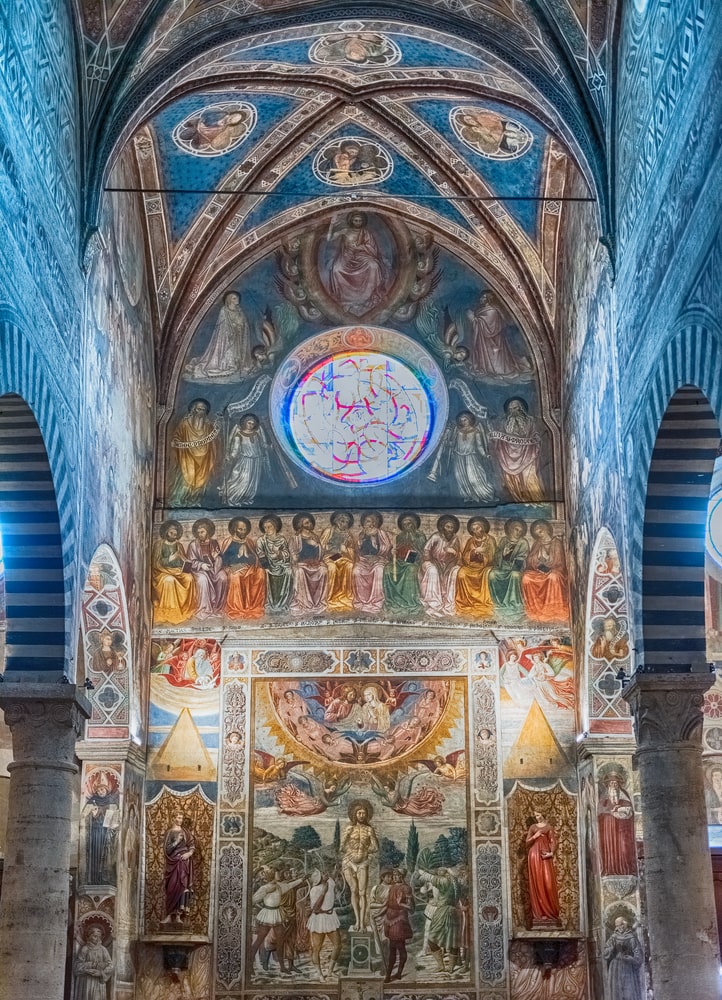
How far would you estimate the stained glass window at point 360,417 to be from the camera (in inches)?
892

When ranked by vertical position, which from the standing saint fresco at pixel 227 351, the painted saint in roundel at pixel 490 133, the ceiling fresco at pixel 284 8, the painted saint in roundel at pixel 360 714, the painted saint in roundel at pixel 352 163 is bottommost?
the painted saint in roundel at pixel 360 714

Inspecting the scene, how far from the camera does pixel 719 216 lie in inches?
438

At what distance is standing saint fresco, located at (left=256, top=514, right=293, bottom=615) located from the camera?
71.1 ft

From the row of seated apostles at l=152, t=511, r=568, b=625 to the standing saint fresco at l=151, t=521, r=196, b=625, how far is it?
2 cm

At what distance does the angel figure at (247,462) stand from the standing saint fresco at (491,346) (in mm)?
3526

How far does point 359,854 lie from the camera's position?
20391 millimetres

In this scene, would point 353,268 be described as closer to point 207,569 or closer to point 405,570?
point 405,570

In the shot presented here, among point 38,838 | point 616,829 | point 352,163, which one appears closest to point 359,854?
point 616,829

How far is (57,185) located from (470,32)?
226 inches

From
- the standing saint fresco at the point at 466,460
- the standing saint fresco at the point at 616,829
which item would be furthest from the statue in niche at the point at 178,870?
the standing saint fresco at the point at 466,460

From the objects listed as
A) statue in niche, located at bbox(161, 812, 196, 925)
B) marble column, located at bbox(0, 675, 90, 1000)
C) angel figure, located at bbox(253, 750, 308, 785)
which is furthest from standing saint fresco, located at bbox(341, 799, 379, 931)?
marble column, located at bbox(0, 675, 90, 1000)

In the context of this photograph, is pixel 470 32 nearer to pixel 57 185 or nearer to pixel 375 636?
pixel 57 185

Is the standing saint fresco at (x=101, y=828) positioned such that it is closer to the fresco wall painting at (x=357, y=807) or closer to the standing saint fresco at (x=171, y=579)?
the fresco wall painting at (x=357, y=807)

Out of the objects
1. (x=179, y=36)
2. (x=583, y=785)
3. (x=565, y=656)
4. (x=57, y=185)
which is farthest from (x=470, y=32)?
(x=583, y=785)
